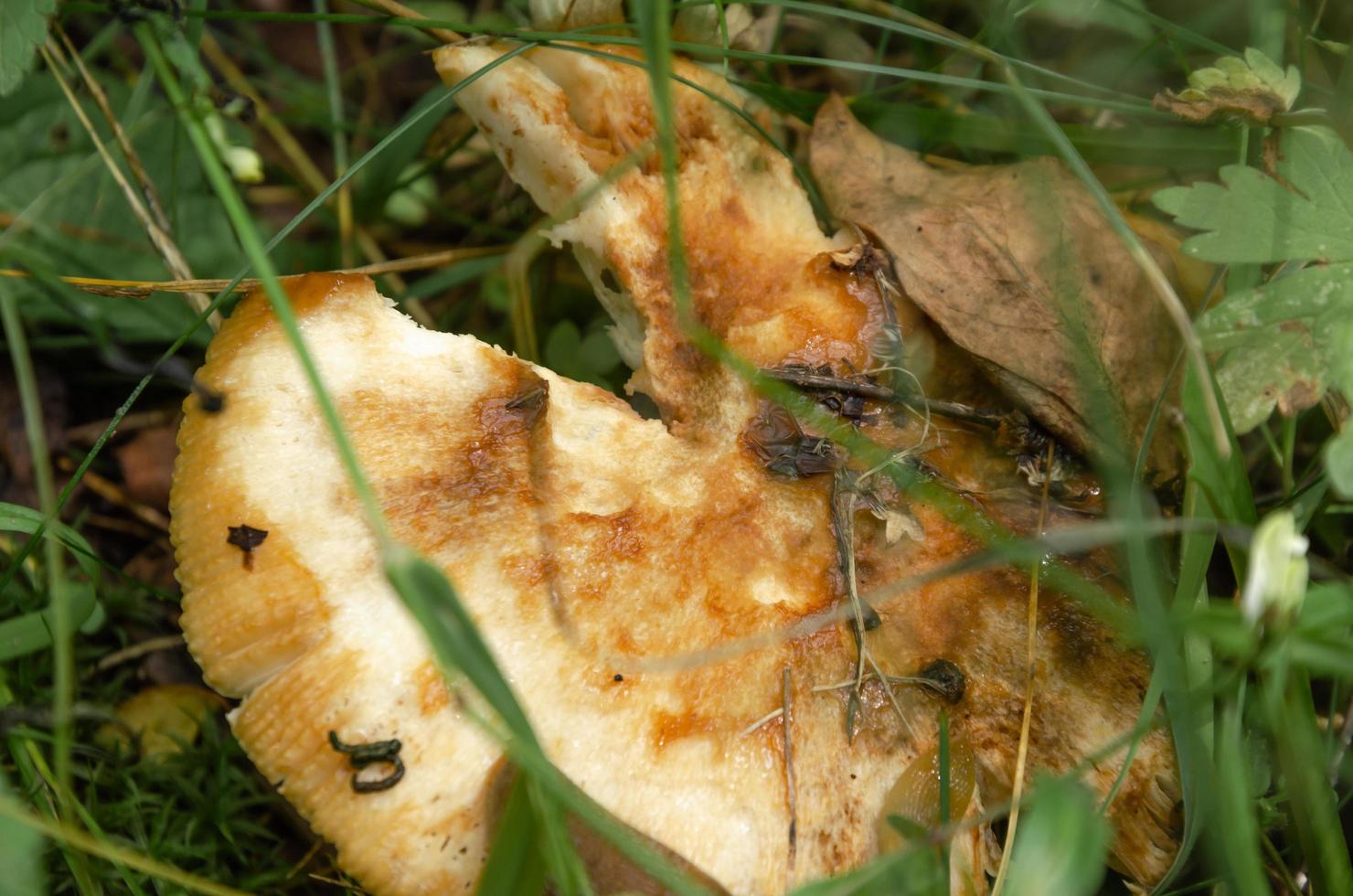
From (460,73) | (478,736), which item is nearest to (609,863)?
(478,736)

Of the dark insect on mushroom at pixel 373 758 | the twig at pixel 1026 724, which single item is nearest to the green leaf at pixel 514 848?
the dark insect on mushroom at pixel 373 758

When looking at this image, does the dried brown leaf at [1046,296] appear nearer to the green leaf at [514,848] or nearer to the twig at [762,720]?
the twig at [762,720]

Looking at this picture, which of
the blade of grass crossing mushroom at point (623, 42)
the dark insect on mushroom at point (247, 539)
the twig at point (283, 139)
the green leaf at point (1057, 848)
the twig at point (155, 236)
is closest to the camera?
the green leaf at point (1057, 848)

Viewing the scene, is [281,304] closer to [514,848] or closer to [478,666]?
[478,666]

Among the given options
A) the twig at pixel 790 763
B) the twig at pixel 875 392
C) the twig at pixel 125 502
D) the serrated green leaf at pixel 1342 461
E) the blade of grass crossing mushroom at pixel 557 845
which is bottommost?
the twig at pixel 125 502

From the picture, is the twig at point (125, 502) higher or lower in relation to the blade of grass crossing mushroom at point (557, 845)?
lower

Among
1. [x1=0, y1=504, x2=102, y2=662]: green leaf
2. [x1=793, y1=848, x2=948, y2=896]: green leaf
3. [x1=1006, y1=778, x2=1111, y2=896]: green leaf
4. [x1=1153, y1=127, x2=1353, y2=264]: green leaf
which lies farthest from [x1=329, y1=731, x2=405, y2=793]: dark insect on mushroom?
[x1=1153, y1=127, x2=1353, y2=264]: green leaf

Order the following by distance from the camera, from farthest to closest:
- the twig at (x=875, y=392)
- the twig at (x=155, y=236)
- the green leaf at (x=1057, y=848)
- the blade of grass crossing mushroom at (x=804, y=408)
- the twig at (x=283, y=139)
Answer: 1. the twig at (x=283, y=139)
2. the twig at (x=155, y=236)
3. the twig at (x=875, y=392)
4. the blade of grass crossing mushroom at (x=804, y=408)
5. the green leaf at (x=1057, y=848)
